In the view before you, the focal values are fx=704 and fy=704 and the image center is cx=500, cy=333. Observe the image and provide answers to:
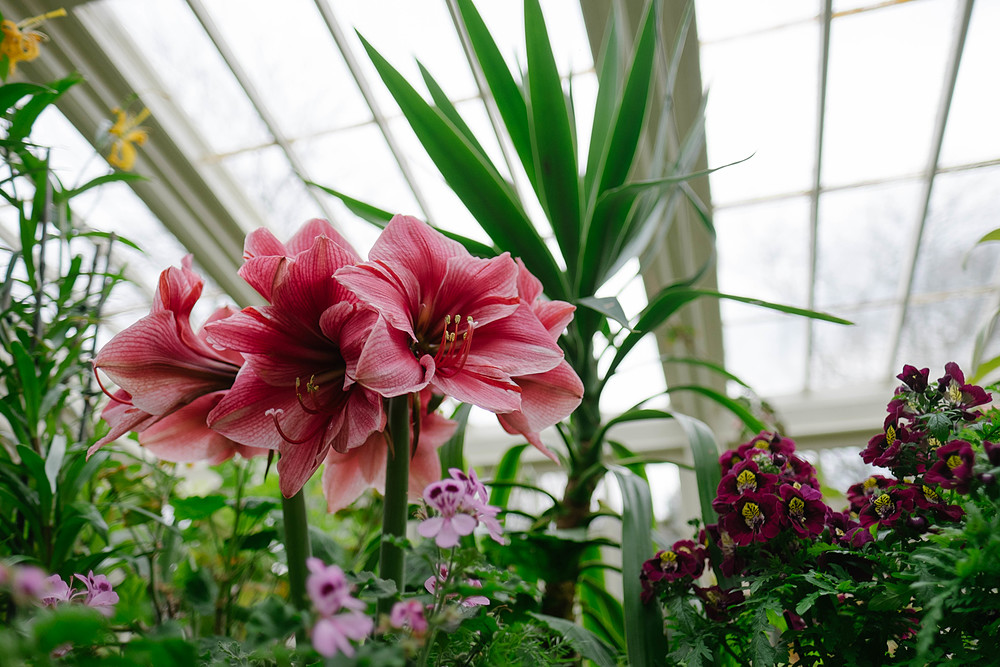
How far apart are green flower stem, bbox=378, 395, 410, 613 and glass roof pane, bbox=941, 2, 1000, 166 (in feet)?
11.6

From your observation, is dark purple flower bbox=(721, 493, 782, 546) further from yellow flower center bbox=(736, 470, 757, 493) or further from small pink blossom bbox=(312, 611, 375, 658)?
small pink blossom bbox=(312, 611, 375, 658)

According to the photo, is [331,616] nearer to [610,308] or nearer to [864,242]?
[610,308]

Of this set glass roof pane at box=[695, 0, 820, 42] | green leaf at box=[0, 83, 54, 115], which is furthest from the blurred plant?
glass roof pane at box=[695, 0, 820, 42]

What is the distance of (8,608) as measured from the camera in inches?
31.4

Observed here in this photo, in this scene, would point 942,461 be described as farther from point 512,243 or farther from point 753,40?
point 753,40

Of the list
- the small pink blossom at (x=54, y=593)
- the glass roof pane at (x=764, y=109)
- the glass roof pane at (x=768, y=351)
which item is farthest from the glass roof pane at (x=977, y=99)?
the small pink blossom at (x=54, y=593)

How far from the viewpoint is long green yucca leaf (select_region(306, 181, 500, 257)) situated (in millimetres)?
1017

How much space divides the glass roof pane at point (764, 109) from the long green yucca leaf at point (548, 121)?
227 cm

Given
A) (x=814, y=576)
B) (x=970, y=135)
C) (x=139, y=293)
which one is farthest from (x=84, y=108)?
(x=970, y=135)

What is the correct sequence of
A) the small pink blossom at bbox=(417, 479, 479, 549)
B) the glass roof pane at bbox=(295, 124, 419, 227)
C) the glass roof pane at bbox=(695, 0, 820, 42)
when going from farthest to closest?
the glass roof pane at bbox=(295, 124, 419, 227) < the glass roof pane at bbox=(695, 0, 820, 42) < the small pink blossom at bbox=(417, 479, 479, 549)

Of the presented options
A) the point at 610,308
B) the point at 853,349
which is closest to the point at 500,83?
the point at 610,308

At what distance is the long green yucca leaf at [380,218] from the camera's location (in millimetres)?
1017

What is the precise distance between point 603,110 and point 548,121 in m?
0.27

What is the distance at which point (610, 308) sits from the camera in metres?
0.83
